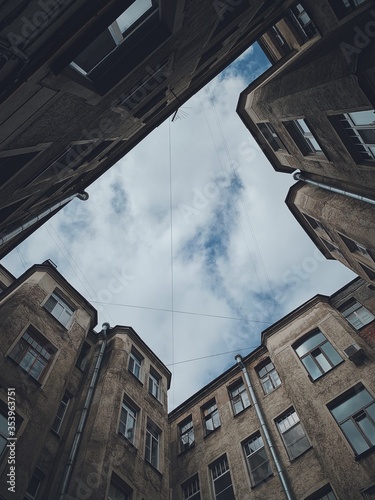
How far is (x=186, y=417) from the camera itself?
66.1ft

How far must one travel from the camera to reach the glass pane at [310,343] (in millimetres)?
16328

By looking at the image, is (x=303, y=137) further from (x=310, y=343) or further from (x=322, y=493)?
(x=322, y=493)

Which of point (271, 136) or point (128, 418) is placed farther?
point (271, 136)

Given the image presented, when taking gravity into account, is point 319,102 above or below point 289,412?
above

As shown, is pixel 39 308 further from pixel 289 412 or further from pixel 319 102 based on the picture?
pixel 319 102

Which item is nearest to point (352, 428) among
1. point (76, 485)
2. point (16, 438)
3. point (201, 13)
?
point (76, 485)

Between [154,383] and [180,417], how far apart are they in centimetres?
325

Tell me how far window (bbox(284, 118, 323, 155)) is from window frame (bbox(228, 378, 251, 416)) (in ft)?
43.0

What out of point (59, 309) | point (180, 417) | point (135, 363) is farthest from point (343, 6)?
point (180, 417)

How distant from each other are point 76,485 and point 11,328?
18.9 ft

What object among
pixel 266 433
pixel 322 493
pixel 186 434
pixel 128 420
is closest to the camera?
pixel 322 493

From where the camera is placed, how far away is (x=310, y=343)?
16625mm

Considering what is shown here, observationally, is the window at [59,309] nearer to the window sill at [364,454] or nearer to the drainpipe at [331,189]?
the window sill at [364,454]

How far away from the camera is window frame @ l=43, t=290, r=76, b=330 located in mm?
15274
